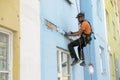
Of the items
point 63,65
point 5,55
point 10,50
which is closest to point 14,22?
point 10,50

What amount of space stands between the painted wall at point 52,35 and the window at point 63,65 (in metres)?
0.23

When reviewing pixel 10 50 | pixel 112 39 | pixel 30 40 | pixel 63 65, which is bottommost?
pixel 63 65

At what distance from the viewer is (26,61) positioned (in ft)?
23.2

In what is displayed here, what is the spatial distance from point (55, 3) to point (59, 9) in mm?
378

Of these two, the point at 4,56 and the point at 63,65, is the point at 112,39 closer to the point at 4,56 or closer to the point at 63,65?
the point at 63,65

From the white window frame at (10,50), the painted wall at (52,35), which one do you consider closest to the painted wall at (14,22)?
the white window frame at (10,50)

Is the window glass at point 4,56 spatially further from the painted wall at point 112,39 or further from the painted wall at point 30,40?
the painted wall at point 112,39

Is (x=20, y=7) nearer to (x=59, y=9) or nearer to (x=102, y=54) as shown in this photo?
(x=59, y=9)

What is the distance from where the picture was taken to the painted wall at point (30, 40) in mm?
6973

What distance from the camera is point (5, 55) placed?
6.62 m

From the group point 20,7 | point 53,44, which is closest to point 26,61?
point 20,7

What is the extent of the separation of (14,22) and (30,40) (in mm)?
840

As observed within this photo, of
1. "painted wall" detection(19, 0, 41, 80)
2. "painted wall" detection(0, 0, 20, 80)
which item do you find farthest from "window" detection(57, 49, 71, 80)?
"painted wall" detection(0, 0, 20, 80)

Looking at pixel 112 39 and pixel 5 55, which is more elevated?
pixel 112 39
